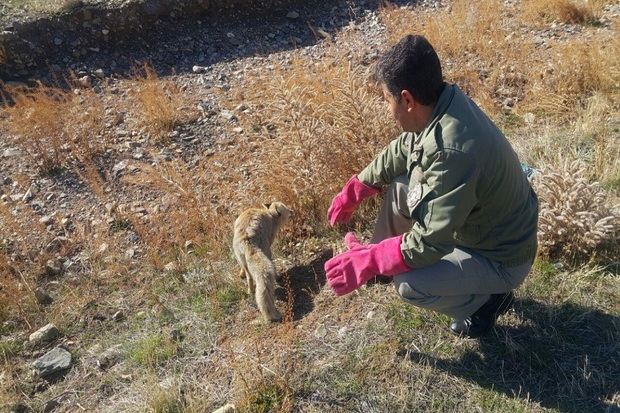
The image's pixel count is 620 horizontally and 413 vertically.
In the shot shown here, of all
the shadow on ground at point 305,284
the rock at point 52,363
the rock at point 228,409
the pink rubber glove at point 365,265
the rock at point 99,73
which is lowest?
the rock at point 228,409

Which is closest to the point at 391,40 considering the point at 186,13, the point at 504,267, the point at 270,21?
the point at 270,21

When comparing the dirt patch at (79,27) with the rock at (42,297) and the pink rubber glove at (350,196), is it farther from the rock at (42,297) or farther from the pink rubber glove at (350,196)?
→ the pink rubber glove at (350,196)

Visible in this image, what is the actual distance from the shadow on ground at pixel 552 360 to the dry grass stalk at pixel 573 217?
491mm

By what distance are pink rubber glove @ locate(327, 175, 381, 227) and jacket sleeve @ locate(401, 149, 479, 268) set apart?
894 millimetres

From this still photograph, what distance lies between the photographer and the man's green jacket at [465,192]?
8.70 feet

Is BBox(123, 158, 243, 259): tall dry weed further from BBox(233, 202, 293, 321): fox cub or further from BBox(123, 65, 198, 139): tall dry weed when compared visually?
BBox(123, 65, 198, 139): tall dry weed

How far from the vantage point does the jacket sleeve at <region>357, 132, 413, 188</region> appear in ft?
11.0

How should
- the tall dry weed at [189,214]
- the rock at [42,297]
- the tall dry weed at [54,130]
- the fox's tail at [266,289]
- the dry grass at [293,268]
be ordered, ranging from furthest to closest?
the tall dry weed at [54,130] < the tall dry weed at [189,214] < the rock at [42,297] < the fox's tail at [266,289] < the dry grass at [293,268]

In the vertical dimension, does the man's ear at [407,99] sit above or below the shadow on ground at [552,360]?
above

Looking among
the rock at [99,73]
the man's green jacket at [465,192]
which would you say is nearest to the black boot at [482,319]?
the man's green jacket at [465,192]

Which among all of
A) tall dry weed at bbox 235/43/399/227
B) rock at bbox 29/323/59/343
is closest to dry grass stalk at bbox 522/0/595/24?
tall dry weed at bbox 235/43/399/227

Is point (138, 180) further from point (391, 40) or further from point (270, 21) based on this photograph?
point (270, 21)

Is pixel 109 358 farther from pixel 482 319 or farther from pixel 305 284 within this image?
pixel 482 319

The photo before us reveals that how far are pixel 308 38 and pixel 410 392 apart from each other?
26.9 ft
